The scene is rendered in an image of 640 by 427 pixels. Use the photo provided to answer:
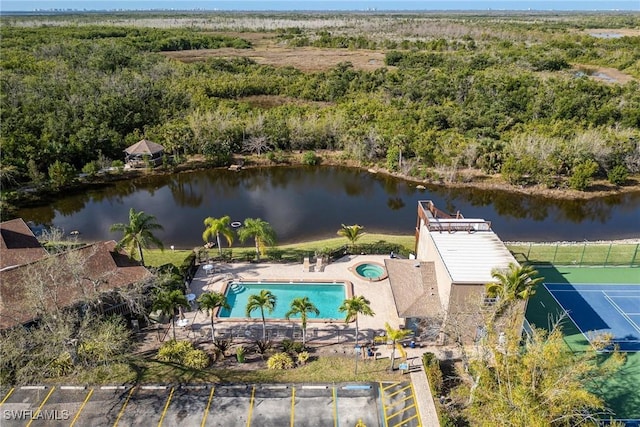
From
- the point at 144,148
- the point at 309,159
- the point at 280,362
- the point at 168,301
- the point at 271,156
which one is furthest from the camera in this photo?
the point at 271,156

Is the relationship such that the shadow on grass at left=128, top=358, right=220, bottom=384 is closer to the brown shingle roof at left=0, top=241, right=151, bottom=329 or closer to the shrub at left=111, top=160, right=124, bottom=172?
the brown shingle roof at left=0, top=241, right=151, bottom=329

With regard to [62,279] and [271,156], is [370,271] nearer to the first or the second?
[62,279]

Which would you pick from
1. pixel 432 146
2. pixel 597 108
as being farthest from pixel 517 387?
pixel 597 108

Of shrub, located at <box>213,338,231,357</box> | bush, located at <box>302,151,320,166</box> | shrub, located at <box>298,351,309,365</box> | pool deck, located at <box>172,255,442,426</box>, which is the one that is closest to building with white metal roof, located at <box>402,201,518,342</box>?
pool deck, located at <box>172,255,442,426</box>

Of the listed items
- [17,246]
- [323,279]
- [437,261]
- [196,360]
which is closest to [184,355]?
[196,360]

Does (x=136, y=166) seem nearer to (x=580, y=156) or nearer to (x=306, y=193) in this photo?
(x=306, y=193)
